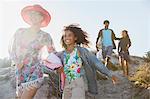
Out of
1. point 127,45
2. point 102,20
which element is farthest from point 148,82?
point 102,20

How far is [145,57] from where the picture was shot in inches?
229

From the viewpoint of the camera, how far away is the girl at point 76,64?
404 cm

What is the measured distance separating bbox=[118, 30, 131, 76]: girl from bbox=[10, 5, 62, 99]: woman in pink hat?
1766mm

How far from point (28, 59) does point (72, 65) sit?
1.63 feet

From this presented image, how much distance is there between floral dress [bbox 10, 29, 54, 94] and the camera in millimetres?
4250

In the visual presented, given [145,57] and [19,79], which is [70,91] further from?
[145,57]

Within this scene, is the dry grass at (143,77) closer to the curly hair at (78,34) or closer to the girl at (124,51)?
the girl at (124,51)

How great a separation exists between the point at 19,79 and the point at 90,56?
83 cm

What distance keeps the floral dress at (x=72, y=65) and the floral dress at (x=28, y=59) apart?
0.73 ft

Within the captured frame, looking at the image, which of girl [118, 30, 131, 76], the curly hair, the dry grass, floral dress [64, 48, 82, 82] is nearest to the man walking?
girl [118, 30, 131, 76]

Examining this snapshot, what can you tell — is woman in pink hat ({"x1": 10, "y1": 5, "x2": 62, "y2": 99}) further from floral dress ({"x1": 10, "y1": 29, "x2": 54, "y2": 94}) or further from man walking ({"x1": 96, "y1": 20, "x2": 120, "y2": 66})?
man walking ({"x1": 96, "y1": 20, "x2": 120, "y2": 66})

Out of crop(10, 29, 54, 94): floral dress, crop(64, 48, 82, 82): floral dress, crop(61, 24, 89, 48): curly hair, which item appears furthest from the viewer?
crop(61, 24, 89, 48): curly hair

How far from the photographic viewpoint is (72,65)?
421 cm

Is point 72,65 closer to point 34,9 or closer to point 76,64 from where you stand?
point 76,64
